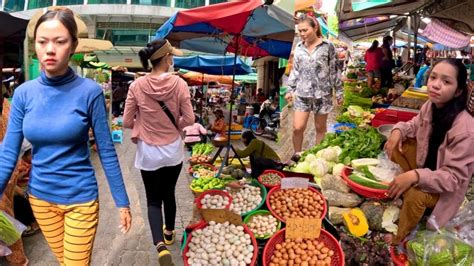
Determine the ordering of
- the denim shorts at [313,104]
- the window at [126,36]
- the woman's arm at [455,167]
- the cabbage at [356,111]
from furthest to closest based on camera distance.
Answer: the window at [126,36], the cabbage at [356,111], the denim shorts at [313,104], the woman's arm at [455,167]

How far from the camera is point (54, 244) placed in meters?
2.28

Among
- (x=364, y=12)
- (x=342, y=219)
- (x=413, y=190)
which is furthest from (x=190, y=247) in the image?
(x=364, y=12)

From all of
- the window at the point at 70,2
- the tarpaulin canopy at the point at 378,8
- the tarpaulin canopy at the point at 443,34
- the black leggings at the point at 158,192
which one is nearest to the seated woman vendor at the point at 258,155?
the black leggings at the point at 158,192

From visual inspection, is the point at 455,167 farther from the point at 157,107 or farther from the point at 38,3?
the point at 38,3

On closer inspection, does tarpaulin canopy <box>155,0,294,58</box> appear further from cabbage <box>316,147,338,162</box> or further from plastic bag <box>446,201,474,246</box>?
plastic bag <box>446,201,474,246</box>

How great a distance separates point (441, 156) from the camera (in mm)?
2865

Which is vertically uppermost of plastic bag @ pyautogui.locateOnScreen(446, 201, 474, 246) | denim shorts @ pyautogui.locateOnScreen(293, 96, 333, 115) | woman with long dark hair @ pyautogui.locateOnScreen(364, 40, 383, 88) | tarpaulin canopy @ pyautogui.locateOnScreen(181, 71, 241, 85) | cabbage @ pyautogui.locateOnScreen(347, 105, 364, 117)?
woman with long dark hair @ pyautogui.locateOnScreen(364, 40, 383, 88)

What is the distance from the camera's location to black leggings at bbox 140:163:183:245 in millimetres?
3496

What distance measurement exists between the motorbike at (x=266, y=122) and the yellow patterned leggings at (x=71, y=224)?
12.1m

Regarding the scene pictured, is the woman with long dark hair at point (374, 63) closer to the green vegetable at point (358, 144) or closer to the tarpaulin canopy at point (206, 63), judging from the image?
the tarpaulin canopy at point (206, 63)

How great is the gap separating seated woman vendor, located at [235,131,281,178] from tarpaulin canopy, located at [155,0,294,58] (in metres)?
1.76

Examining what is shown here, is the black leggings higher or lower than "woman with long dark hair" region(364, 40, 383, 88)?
lower

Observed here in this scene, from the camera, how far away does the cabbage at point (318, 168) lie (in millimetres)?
4316

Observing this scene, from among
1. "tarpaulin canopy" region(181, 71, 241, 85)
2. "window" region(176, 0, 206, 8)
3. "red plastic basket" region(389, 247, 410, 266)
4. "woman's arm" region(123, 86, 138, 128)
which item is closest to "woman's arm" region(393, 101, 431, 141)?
"red plastic basket" region(389, 247, 410, 266)
